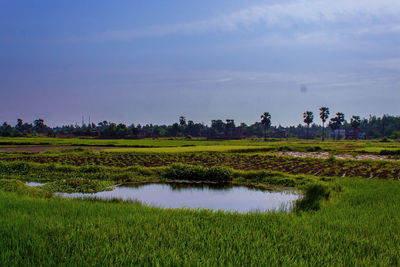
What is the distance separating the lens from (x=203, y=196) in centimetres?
1096

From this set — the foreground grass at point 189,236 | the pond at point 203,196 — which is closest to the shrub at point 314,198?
the pond at point 203,196

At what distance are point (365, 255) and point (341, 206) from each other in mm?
3344

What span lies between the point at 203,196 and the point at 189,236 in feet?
18.7

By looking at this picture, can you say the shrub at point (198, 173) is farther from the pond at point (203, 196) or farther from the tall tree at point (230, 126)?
the tall tree at point (230, 126)

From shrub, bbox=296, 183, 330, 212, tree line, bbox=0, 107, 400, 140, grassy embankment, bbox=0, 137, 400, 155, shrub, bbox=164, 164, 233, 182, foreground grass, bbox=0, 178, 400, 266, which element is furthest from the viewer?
tree line, bbox=0, 107, 400, 140

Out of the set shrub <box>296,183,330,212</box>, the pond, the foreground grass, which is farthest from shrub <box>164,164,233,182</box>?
the foreground grass

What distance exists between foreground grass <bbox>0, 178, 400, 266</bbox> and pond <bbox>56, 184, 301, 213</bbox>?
2.17 meters

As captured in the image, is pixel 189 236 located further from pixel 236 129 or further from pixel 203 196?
pixel 236 129

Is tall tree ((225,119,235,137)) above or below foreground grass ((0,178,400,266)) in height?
above

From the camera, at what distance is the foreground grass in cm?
430

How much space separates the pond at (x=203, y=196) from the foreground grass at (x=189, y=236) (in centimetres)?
217

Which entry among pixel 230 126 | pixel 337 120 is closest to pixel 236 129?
pixel 230 126

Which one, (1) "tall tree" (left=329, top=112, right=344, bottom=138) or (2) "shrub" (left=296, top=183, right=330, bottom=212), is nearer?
(2) "shrub" (left=296, top=183, right=330, bottom=212)

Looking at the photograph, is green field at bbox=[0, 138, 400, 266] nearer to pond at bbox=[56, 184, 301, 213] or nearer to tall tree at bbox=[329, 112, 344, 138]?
pond at bbox=[56, 184, 301, 213]
